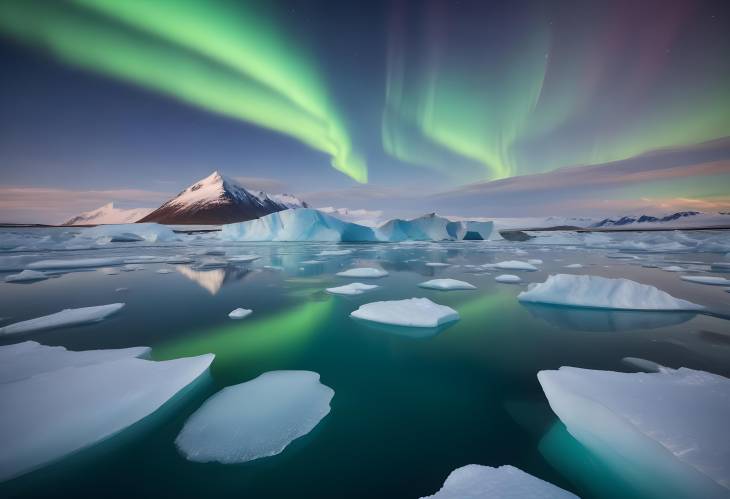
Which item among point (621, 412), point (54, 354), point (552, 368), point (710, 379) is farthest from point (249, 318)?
point (710, 379)

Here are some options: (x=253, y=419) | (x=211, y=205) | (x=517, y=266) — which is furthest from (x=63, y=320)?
(x=211, y=205)

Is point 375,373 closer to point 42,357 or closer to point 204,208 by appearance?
point 42,357

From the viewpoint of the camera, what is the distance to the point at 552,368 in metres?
2.92

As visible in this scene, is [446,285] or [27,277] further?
[27,277]

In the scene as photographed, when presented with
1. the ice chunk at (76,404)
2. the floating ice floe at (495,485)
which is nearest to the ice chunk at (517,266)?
the floating ice floe at (495,485)

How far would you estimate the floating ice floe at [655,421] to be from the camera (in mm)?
1497

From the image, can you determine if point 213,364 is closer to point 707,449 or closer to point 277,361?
point 277,361

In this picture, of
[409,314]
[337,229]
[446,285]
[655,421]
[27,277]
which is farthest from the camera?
[337,229]

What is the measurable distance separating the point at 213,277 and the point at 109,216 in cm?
19591

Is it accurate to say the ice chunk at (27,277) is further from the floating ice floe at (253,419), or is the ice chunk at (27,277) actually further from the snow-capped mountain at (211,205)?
the snow-capped mountain at (211,205)

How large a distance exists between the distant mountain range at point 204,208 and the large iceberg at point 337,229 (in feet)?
367

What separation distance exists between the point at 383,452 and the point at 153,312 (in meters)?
4.76

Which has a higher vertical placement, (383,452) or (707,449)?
(707,449)

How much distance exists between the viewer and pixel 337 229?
26875 mm
